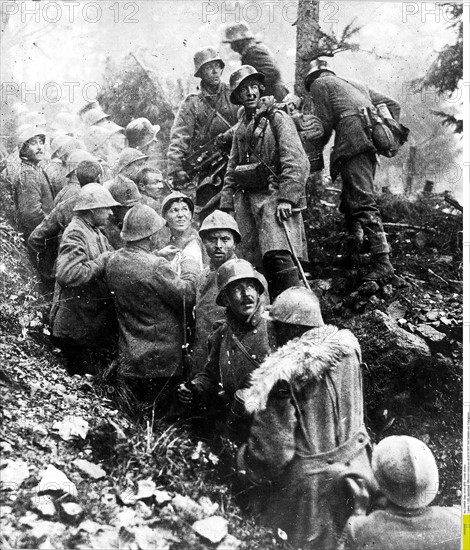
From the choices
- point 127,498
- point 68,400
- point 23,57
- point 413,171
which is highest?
point 23,57

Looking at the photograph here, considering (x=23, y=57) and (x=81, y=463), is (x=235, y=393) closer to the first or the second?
(x=81, y=463)

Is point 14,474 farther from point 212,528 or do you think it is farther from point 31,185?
point 31,185

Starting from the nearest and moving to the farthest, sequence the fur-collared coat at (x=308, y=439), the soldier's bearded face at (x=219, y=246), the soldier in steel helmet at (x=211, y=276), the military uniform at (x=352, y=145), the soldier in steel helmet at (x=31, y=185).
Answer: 1. the fur-collared coat at (x=308, y=439)
2. the soldier in steel helmet at (x=211, y=276)
3. the soldier's bearded face at (x=219, y=246)
4. the military uniform at (x=352, y=145)
5. the soldier in steel helmet at (x=31, y=185)

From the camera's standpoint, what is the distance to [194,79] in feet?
18.0

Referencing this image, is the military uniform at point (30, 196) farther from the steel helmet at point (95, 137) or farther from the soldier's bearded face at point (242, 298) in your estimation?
the soldier's bearded face at point (242, 298)

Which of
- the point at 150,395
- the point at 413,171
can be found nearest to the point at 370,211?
the point at 413,171

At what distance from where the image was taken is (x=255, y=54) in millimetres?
5340

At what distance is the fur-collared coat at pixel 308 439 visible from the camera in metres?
4.51

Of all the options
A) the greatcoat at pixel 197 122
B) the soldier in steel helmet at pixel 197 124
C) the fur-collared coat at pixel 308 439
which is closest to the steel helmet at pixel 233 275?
the fur-collared coat at pixel 308 439

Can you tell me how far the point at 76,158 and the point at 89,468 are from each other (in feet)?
7.89

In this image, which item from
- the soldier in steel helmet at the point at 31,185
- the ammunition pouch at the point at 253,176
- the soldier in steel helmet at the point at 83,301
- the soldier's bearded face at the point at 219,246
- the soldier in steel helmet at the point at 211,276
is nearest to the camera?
the soldier in steel helmet at the point at 211,276

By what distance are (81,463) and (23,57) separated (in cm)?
297

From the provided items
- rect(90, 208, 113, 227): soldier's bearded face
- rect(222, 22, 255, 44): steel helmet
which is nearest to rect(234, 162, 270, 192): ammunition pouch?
rect(222, 22, 255, 44): steel helmet

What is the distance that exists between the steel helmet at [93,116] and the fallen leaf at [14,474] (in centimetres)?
250
